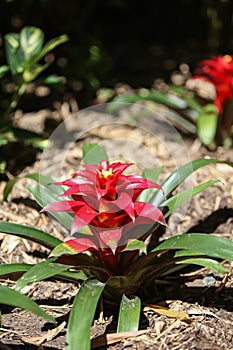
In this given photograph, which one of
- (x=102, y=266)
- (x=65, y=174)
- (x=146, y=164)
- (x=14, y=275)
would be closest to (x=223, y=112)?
(x=146, y=164)

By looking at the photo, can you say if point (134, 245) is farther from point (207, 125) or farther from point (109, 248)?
point (207, 125)

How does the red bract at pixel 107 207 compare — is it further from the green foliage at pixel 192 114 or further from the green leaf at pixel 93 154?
the green foliage at pixel 192 114

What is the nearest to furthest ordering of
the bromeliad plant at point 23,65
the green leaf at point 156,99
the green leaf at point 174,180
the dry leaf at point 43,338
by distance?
the dry leaf at point 43,338 < the green leaf at point 174,180 < the bromeliad plant at point 23,65 < the green leaf at point 156,99

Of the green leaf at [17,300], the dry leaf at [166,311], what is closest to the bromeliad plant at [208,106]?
the dry leaf at [166,311]

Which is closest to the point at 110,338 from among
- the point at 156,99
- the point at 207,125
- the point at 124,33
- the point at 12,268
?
the point at 12,268

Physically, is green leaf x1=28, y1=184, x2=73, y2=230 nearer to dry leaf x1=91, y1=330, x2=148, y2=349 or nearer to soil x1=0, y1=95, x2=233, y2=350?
soil x1=0, y1=95, x2=233, y2=350

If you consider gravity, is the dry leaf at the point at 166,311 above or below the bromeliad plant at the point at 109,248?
below
